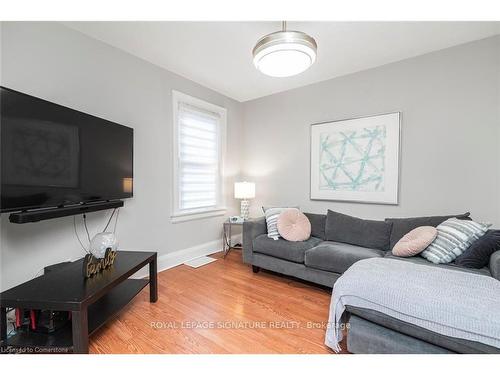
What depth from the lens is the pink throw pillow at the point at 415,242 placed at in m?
1.92

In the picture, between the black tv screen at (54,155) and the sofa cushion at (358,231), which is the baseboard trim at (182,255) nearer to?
the black tv screen at (54,155)

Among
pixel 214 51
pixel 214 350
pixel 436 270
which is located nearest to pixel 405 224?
pixel 436 270

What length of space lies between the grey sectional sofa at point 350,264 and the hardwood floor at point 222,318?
0.22 metres

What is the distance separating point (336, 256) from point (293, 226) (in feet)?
2.03

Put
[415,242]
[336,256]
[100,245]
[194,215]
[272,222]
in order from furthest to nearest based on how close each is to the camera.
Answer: [194,215]
[272,222]
[336,256]
[415,242]
[100,245]

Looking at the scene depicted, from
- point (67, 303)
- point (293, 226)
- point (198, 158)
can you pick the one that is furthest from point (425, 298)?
point (198, 158)

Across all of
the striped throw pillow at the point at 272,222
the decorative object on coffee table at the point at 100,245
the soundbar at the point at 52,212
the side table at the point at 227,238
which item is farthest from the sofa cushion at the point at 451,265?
the soundbar at the point at 52,212

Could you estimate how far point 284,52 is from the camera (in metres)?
1.65

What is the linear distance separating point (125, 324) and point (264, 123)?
310 cm

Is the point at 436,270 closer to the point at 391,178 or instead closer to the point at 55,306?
the point at 391,178

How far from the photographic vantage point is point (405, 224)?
2275 millimetres

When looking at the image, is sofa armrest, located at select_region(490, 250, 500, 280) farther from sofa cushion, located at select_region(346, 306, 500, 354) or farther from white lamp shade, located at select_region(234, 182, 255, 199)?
white lamp shade, located at select_region(234, 182, 255, 199)

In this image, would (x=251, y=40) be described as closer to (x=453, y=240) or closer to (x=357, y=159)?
(x=357, y=159)

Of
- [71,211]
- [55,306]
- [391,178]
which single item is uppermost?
[391,178]
